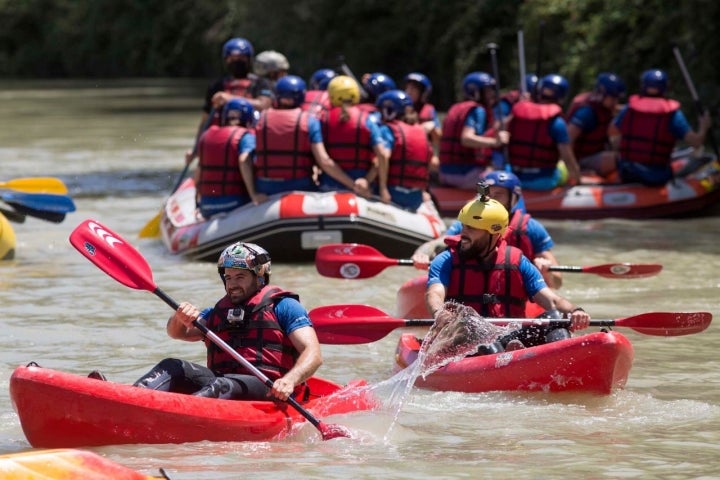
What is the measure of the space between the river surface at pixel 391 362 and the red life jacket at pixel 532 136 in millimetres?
647

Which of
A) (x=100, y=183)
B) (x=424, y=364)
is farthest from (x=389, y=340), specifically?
(x=100, y=183)

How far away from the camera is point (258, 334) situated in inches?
249

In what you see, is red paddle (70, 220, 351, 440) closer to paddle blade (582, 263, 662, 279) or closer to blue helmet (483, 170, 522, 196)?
blue helmet (483, 170, 522, 196)

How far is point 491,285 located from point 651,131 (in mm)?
6534

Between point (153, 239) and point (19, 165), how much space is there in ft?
23.8

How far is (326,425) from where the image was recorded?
6125 mm

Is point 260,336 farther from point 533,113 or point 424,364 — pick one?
point 533,113

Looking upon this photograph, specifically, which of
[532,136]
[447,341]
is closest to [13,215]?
[532,136]

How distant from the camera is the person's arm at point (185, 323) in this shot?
6.25 m

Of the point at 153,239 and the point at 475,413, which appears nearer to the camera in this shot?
the point at 475,413

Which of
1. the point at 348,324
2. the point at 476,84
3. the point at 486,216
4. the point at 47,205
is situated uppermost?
the point at 476,84

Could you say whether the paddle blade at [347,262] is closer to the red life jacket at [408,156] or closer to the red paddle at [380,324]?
the red paddle at [380,324]

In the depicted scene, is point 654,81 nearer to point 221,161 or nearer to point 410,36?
point 221,161

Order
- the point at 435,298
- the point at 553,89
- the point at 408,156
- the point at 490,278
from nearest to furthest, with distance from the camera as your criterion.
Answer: the point at 435,298
the point at 490,278
the point at 408,156
the point at 553,89
